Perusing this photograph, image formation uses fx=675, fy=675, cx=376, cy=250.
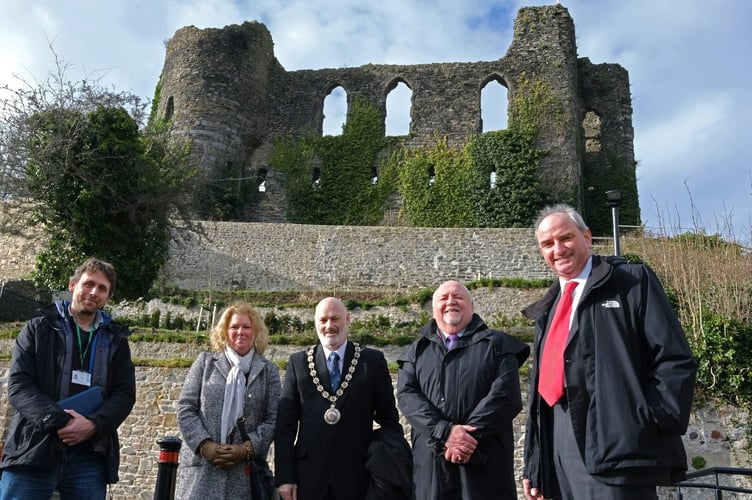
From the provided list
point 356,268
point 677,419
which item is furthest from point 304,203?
point 677,419

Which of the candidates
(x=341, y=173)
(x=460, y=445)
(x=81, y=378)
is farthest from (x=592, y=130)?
(x=81, y=378)

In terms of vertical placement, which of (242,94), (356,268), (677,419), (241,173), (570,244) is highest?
(242,94)

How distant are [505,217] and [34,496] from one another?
22467 millimetres

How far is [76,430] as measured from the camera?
4504mm

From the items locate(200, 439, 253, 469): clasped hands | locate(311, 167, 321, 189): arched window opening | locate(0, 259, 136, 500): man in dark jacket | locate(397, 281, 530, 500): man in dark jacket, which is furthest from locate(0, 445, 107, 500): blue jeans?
locate(311, 167, 321, 189): arched window opening

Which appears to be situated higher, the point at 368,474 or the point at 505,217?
the point at 505,217

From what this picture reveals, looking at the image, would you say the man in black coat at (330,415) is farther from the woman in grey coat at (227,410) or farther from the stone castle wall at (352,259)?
the stone castle wall at (352,259)

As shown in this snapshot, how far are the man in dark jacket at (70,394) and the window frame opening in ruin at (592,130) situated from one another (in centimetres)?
2647

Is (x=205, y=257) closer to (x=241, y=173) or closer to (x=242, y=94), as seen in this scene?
(x=241, y=173)

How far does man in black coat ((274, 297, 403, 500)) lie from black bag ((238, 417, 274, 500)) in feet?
0.67

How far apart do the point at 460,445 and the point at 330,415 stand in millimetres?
976

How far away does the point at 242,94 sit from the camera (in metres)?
28.0

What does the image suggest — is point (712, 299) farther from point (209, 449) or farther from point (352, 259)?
point (209, 449)

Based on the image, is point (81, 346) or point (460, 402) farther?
point (81, 346)
